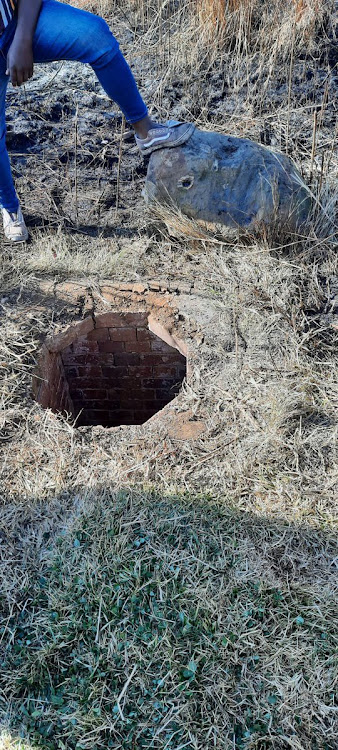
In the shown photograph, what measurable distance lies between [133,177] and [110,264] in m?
0.94

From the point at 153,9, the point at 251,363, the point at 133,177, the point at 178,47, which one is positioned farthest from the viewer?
the point at 153,9

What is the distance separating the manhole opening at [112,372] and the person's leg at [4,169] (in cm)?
87

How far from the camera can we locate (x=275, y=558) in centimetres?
214

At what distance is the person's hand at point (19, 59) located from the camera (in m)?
2.37

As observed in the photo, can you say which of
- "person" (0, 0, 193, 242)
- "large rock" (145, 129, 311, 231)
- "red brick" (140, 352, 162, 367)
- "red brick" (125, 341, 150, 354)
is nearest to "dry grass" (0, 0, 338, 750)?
"large rock" (145, 129, 311, 231)

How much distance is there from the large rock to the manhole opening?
2.50 ft

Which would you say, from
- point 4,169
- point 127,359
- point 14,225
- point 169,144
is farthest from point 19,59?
point 127,359

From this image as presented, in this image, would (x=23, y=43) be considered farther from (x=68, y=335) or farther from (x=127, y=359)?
(x=127, y=359)

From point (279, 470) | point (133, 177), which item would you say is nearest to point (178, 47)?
point (133, 177)

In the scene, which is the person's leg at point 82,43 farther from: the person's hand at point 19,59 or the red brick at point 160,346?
the red brick at point 160,346

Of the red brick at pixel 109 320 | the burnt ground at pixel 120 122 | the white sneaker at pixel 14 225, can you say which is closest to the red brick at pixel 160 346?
the red brick at pixel 109 320

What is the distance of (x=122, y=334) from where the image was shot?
3.29m

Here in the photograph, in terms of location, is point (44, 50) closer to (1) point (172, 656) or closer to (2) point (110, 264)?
(2) point (110, 264)

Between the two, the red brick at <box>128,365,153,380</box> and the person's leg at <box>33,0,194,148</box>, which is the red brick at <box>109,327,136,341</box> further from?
the person's leg at <box>33,0,194,148</box>
